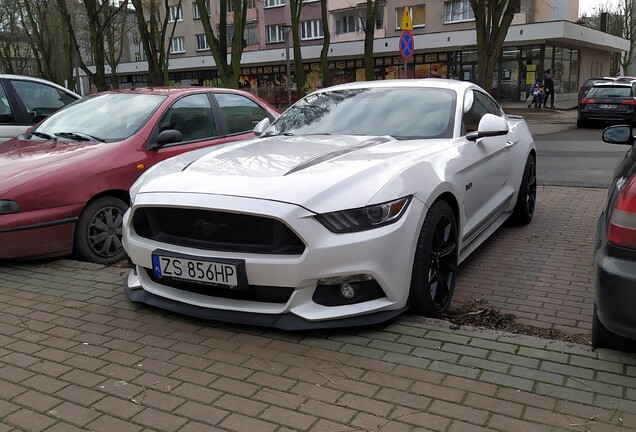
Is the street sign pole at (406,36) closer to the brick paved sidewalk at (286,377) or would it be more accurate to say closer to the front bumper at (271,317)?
the brick paved sidewalk at (286,377)

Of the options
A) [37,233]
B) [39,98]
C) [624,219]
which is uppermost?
[39,98]

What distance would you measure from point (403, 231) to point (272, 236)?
0.75 m

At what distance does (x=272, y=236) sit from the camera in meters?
3.26

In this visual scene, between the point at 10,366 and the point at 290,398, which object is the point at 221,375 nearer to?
the point at 290,398

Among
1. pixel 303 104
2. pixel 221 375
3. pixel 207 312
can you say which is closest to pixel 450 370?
pixel 221 375

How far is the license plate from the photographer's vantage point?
322 centimetres

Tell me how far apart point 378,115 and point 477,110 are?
101 cm

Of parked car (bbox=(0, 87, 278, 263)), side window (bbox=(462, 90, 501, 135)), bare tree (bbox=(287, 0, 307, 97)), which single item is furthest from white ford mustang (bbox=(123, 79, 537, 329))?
bare tree (bbox=(287, 0, 307, 97))

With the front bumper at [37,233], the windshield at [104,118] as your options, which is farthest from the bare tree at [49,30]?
the front bumper at [37,233]

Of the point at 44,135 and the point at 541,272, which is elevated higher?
the point at 44,135

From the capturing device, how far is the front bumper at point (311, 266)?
10.3 feet

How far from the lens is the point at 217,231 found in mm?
3408

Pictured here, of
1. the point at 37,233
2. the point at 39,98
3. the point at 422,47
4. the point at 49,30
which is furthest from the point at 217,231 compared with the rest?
the point at 49,30

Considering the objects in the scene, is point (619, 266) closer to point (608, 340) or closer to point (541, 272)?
point (608, 340)
